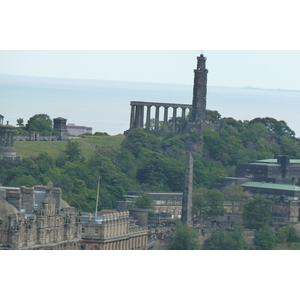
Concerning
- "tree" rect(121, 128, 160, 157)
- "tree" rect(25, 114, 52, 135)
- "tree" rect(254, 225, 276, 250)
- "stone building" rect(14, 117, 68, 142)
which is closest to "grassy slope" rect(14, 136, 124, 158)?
"tree" rect(121, 128, 160, 157)

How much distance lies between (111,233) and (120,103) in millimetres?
82998

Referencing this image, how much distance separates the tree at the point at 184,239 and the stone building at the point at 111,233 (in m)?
2.63

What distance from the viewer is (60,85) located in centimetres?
19350

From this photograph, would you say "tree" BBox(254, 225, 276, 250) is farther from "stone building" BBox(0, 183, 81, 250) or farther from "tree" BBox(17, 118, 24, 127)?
"tree" BBox(17, 118, 24, 127)

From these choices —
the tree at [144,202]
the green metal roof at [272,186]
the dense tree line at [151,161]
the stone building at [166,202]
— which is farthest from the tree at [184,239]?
the green metal roof at [272,186]

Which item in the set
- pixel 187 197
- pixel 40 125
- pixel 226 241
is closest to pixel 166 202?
pixel 187 197

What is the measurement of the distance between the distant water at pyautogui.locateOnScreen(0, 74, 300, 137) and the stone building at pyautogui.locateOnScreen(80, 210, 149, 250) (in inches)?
2483

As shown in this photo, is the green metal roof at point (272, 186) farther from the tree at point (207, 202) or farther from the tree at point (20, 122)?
the tree at point (20, 122)

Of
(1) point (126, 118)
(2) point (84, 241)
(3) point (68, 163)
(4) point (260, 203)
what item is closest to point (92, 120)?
(1) point (126, 118)

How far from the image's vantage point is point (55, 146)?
530ft

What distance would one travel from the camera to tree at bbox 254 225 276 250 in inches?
4969

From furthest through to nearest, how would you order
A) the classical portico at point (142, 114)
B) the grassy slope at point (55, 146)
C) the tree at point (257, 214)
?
the classical portico at point (142, 114), the grassy slope at point (55, 146), the tree at point (257, 214)

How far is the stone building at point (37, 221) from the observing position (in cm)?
9112

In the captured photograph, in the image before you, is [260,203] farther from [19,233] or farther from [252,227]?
[19,233]
